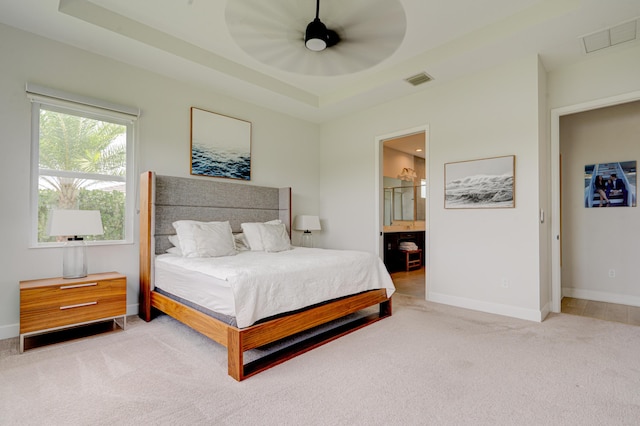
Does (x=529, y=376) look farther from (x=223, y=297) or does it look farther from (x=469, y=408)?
(x=223, y=297)

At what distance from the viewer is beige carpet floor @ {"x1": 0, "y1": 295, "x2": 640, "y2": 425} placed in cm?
173

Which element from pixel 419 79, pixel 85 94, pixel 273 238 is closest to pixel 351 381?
pixel 273 238

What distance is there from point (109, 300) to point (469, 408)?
302 cm

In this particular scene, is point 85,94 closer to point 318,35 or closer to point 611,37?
point 318,35

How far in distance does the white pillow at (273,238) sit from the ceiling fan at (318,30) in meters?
2.21

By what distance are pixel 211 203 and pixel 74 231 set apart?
1.54 meters

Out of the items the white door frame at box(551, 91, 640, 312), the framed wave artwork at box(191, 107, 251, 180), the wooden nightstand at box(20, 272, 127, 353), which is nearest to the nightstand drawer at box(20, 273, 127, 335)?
the wooden nightstand at box(20, 272, 127, 353)

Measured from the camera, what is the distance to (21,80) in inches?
115

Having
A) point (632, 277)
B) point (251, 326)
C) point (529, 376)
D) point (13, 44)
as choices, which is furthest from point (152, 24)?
point (632, 277)

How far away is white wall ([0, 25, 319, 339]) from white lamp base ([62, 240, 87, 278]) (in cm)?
26

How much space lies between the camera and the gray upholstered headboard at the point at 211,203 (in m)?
3.65

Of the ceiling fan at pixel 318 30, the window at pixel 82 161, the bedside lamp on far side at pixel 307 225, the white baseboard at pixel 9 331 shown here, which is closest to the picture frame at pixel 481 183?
the bedside lamp on far side at pixel 307 225

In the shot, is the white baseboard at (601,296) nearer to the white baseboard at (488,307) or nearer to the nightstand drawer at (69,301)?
the white baseboard at (488,307)

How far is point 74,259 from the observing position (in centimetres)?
294
